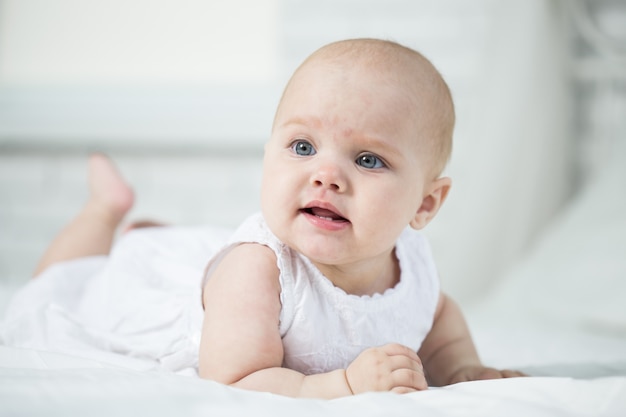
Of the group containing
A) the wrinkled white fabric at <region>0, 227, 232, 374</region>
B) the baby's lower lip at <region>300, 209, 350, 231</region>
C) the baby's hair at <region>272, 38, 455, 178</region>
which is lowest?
the wrinkled white fabric at <region>0, 227, 232, 374</region>

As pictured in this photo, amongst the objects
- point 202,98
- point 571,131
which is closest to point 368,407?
point 571,131

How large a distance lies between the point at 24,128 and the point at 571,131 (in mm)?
1729

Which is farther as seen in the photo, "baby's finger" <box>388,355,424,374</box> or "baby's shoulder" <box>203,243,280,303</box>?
"baby's shoulder" <box>203,243,280,303</box>

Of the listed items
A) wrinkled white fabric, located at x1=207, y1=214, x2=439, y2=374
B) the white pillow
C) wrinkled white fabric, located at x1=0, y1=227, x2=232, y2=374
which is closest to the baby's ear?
wrinkled white fabric, located at x1=207, y1=214, x2=439, y2=374

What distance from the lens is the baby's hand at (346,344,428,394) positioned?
74cm

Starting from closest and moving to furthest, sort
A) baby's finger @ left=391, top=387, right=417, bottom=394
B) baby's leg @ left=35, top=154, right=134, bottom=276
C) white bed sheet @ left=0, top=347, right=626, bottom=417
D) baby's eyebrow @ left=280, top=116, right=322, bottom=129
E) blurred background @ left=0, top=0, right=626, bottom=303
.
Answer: white bed sheet @ left=0, top=347, right=626, bottom=417, baby's finger @ left=391, top=387, right=417, bottom=394, baby's eyebrow @ left=280, top=116, right=322, bottom=129, baby's leg @ left=35, top=154, right=134, bottom=276, blurred background @ left=0, top=0, right=626, bottom=303

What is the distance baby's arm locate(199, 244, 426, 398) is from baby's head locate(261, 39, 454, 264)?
2.4 inches

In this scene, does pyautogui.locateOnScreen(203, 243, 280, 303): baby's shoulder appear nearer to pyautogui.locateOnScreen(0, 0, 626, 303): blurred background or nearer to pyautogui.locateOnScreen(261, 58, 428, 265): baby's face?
pyautogui.locateOnScreen(261, 58, 428, 265): baby's face

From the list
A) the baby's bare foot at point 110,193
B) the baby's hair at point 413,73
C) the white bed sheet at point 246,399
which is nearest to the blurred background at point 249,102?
the baby's bare foot at point 110,193

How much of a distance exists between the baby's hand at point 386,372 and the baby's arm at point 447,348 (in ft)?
0.91

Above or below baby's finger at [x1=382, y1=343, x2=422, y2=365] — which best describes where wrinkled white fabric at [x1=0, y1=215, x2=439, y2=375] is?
below

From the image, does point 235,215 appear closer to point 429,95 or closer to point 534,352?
point 534,352

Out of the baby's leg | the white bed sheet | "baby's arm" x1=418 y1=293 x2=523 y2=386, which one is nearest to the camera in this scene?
the white bed sheet

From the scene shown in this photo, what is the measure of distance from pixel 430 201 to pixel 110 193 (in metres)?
0.83
